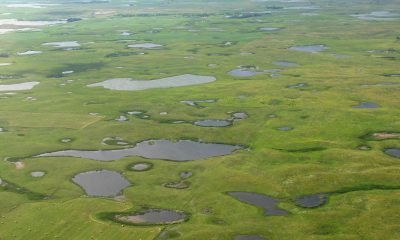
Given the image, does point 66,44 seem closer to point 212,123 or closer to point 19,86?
point 19,86

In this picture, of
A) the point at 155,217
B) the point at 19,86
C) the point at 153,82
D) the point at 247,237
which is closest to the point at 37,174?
the point at 155,217

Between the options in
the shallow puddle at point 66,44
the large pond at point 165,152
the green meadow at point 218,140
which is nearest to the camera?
the green meadow at point 218,140

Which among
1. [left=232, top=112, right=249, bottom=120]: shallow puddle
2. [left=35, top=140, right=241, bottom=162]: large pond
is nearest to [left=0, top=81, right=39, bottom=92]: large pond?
[left=35, top=140, right=241, bottom=162]: large pond

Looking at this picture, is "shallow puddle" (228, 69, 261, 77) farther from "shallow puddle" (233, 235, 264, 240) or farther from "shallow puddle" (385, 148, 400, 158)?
"shallow puddle" (233, 235, 264, 240)

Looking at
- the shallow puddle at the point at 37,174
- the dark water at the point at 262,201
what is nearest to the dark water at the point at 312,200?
the dark water at the point at 262,201

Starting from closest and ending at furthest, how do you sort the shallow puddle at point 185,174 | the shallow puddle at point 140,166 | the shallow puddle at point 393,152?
the shallow puddle at point 185,174 → the shallow puddle at point 140,166 → the shallow puddle at point 393,152

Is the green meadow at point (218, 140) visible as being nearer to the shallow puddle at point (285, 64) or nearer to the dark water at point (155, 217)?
the dark water at point (155, 217)
